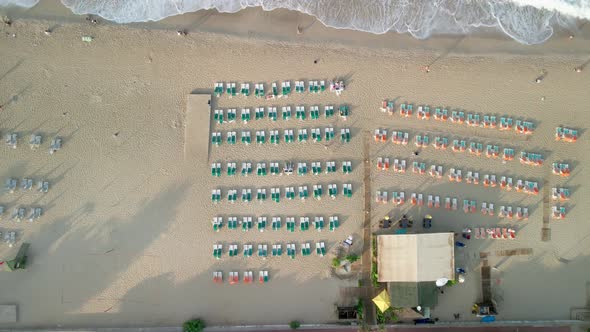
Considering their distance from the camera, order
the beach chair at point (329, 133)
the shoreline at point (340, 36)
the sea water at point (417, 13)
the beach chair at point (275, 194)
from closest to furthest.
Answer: the beach chair at point (275, 194)
the beach chair at point (329, 133)
the sea water at point (417, 13)
the shoreline at point (340, 36)

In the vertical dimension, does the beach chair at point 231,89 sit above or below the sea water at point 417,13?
below

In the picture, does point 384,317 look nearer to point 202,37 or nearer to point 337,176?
point 337,176

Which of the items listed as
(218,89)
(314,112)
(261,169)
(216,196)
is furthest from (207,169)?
(314,112)

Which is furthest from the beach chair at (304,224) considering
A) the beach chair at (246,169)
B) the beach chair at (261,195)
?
the beach chair at (246,169)

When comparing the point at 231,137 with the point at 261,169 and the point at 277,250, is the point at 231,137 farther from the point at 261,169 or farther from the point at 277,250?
the point at 277,250

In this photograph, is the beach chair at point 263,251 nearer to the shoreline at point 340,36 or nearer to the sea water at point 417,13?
the shoreline at point 340,36

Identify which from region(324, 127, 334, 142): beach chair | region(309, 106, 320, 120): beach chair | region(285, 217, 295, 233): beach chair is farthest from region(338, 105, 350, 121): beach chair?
region(285, 217, 295, 233): beach chair
